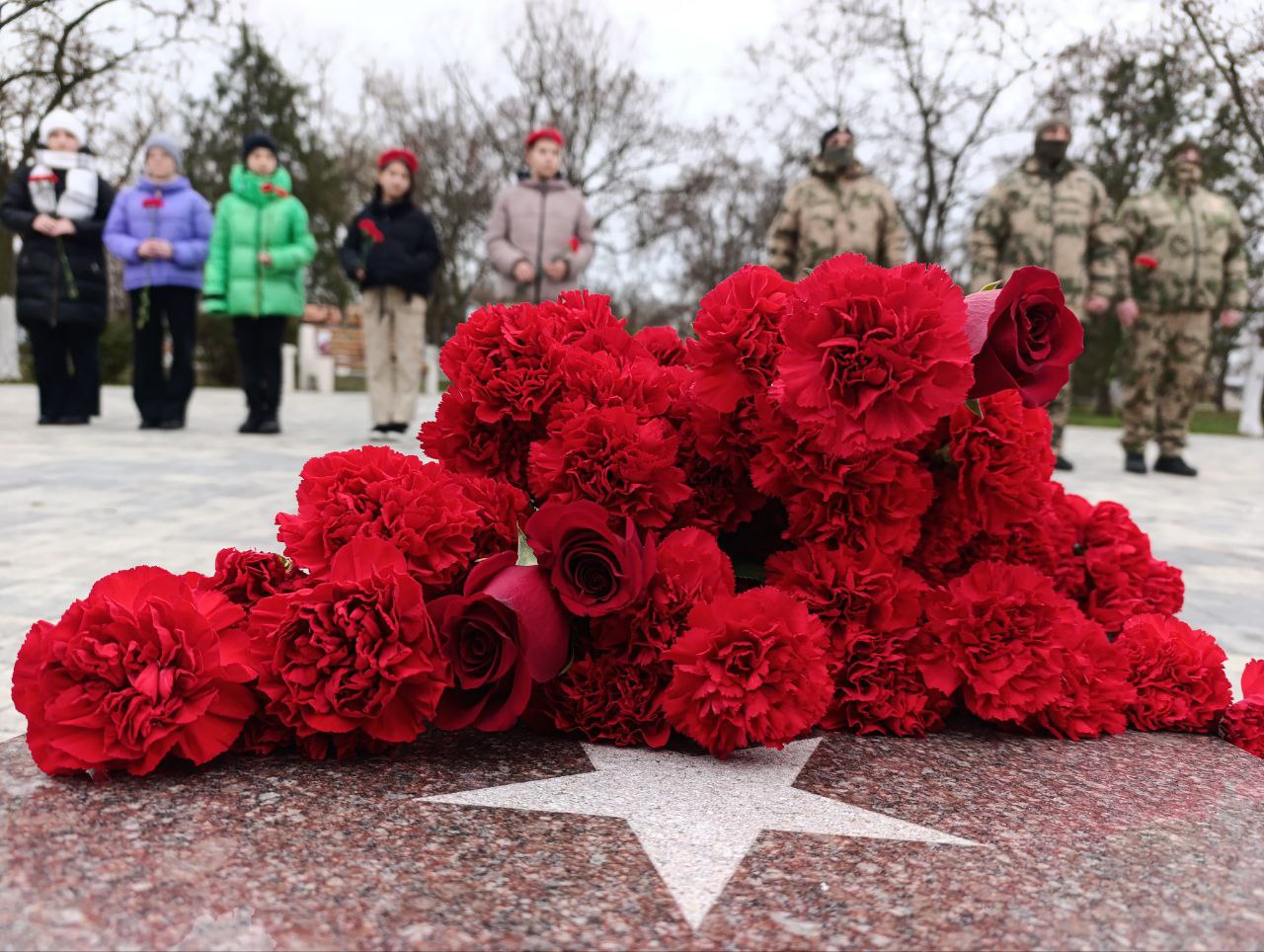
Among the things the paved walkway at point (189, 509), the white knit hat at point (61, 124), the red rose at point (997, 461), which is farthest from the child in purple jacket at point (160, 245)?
the red rose at point (997, 461)

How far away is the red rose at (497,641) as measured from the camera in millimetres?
1602

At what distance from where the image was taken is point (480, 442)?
2027 mm

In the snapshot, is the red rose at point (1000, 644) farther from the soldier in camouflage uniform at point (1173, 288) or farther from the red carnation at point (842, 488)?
the soldier in camouflage uniform at point (1173, 288)

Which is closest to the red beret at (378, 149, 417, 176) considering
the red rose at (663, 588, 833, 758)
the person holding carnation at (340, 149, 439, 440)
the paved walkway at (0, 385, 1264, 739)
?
the person holding carnation at (340, 149, 439, 440)

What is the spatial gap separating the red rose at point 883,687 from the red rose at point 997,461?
0.25m

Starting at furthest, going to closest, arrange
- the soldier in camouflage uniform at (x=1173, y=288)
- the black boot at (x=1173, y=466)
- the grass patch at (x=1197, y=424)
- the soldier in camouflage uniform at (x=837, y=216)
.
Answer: the grass patch at (x=1197, y=424) → the black boot at (x=1173, y=466) → the soldier in camouflage uniform at (x=1173, y=288) → the soldier in camouflage uniform at (x=837, y=216)

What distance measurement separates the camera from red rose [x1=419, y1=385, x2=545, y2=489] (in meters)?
2.01

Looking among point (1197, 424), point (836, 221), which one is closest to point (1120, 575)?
point (836, 221)

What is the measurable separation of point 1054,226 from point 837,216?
5.95 feet

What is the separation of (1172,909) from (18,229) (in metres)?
9.48

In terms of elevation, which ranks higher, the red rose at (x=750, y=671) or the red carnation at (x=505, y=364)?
the red carnation at (x=505, y=364)

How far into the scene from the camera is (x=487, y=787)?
5.03 ft

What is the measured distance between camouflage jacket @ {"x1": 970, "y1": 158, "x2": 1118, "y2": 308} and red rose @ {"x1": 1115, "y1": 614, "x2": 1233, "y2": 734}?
6338 mm

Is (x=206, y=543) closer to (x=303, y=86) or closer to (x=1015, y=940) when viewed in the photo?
(x=1015, y=940)
